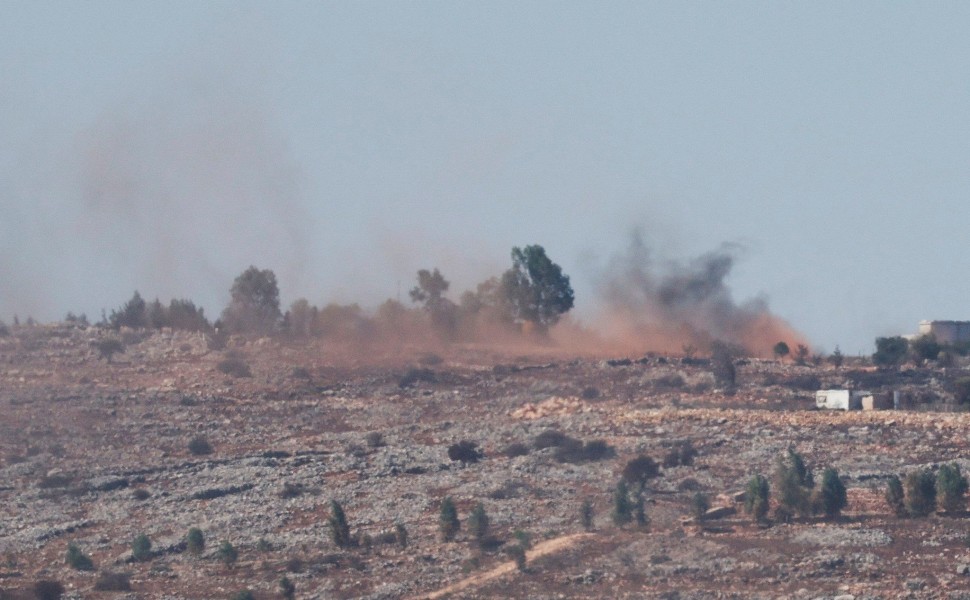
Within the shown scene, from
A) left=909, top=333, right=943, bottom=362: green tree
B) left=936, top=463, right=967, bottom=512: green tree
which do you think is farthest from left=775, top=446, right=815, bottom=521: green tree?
left=909, top=333, right=943, bottom=362: green tree

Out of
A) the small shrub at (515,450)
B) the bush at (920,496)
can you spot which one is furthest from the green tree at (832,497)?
the small shrub at (515,450)

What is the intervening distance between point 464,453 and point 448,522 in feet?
38.7

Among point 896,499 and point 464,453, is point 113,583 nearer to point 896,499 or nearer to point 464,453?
point 464,453

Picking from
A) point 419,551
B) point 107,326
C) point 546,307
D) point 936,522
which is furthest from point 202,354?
point 936,522

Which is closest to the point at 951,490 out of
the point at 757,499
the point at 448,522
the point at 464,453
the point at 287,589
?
the point at 757,499

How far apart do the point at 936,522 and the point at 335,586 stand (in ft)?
57.1

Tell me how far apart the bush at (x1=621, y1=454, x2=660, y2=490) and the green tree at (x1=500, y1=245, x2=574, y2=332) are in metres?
40.1

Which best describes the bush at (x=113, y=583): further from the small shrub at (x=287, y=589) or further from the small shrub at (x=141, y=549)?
the small shrub at (x=287, y=589)

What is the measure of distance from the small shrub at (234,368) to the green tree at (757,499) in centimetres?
3595

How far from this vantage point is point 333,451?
6662 centimetres

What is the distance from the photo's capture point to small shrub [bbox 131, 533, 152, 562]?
5238cm

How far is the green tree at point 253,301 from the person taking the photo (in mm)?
101019

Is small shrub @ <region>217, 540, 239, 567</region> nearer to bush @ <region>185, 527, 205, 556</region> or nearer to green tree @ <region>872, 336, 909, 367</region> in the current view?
bush @ <region>185, 527, 205, 556</region>

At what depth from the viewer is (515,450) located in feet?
209
